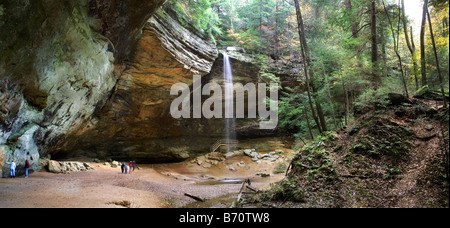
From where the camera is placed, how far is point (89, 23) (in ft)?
29.9

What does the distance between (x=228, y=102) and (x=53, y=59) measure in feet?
51.6

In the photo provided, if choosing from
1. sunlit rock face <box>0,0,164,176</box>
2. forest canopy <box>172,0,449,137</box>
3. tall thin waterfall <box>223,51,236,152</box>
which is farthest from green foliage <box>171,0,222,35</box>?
sunlit rock face <box>0,0,164,176</box>

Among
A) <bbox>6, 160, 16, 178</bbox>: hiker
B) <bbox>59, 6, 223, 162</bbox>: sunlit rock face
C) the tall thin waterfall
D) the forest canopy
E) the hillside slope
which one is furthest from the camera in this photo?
the tall thin waterfall

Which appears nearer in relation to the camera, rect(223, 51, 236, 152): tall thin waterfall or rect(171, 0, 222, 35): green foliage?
rect(171, 0, 222, 35): green foliage

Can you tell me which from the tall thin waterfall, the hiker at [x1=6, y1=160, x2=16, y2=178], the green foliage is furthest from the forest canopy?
the hiker at [x1=6, y1=160, x2=16, y2=178]

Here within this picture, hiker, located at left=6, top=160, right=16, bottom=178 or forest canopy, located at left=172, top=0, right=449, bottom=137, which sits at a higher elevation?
forest canopy, located at left=172, top=0, right=449, bottom=137

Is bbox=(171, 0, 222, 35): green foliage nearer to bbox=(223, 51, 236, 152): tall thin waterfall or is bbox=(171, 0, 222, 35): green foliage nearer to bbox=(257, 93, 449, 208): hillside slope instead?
bbox=(223, 51, 236, 152): tall thin waterfall

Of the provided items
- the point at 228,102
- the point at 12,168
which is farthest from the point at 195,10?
the point at 12,168

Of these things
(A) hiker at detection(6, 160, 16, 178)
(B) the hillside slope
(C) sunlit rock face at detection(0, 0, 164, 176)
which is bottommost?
(A) hiker at detection(6, 160, 16, 178)

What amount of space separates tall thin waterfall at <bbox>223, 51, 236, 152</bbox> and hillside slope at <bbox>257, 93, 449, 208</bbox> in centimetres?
1239

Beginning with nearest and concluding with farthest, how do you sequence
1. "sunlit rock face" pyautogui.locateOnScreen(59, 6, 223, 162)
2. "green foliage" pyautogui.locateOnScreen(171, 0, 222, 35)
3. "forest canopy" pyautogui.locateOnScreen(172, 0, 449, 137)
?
"forest canopy" pyautogui.locateOnScreen(172, 0, 449, 137) < "sunlit rock face" pyautogui.locateOnScreen(59, 6, 223, 162) < "green foliage" pyautogui.locateOnScreen(171, 0, 222, 35)

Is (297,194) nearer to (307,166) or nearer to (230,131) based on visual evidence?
(307,166)

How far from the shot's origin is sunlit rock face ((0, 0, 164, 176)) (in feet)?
23.3

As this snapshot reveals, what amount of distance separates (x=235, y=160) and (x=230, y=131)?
3.91m
